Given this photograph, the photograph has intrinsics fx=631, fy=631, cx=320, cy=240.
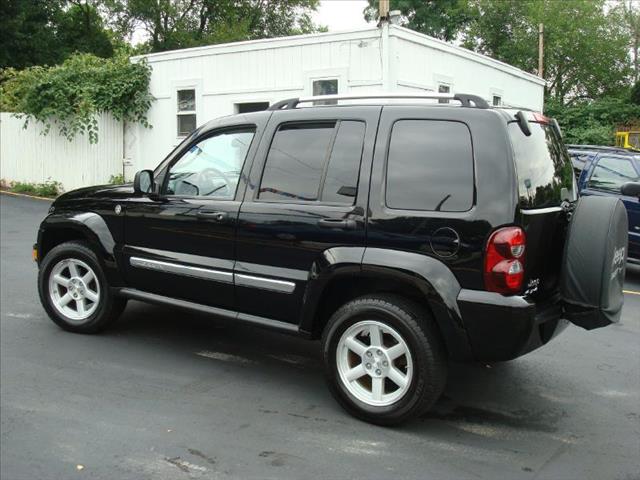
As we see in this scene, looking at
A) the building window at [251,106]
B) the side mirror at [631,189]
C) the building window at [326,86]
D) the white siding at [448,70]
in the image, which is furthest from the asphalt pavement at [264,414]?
the building window at [251,106]

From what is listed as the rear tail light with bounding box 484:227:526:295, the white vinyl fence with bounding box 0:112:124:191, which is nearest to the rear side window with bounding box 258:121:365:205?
the rear tail light with bounding box 484:227:526:295

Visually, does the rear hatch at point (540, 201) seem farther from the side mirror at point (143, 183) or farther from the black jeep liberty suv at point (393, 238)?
the side mirror at point (143, 183)

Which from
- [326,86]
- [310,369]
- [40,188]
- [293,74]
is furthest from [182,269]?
[40,188]

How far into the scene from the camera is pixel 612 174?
909 centimetres

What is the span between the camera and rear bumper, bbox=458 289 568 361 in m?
3.44

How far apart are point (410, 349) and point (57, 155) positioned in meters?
15.5

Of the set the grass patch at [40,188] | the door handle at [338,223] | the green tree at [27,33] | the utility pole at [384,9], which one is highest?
the green tree at [27,33]

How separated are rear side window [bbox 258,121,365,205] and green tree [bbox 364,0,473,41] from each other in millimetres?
42475

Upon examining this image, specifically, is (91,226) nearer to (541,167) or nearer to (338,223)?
(338,223)

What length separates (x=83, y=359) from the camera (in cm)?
484

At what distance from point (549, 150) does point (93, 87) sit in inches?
551

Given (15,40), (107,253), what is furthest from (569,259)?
(15,40)

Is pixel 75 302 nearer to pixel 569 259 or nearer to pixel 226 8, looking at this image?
pixel 569 259

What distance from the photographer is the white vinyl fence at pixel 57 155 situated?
16125 millimetres
